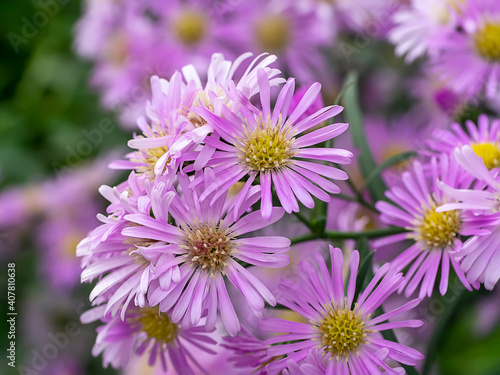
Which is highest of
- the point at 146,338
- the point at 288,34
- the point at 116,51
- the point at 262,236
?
the point at 288,34

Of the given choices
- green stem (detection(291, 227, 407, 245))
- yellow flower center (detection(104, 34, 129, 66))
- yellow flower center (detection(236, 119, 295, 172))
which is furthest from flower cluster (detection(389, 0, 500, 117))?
yellow flower center (detection(104, 34, 129, 66))

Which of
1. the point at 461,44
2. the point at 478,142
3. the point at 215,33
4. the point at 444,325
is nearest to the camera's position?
the point at 478,142

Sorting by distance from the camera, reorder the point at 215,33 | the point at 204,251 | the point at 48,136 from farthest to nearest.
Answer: the point at 48,136 < the point at 215,33 < the point at 204,251

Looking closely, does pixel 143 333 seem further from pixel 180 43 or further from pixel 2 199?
pixel 2 199

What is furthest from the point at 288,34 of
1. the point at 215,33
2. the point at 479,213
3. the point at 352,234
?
the point at 479,213

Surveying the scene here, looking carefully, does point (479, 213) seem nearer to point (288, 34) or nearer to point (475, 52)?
point (475, 52)

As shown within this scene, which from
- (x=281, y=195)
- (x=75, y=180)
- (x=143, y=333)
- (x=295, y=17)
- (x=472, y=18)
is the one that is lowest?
(x=143, y=333)

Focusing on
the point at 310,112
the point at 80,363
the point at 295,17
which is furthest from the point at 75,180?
the point at 310,112
